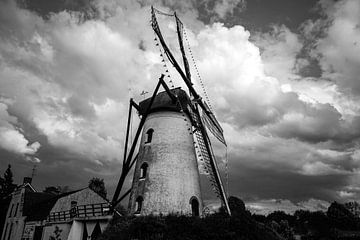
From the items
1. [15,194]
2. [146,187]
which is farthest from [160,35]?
[15,194]

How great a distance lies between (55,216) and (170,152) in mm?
15772

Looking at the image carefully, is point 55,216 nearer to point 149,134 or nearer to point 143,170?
point 143,170

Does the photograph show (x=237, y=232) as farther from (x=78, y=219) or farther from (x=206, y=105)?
(x=78, y=219)

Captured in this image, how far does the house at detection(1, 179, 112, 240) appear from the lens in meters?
19.9

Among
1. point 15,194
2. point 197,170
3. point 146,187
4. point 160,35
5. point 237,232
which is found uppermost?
point 160,35

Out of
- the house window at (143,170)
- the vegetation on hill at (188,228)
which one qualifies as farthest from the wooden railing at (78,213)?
the vegetation on hill at (188,228)

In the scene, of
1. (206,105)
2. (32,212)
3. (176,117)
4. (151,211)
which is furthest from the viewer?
(32,212)

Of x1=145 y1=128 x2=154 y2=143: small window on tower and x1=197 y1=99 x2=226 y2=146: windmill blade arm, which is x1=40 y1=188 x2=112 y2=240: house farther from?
x1=197 y1=99 x2=226 y2=146: windmill blade arm

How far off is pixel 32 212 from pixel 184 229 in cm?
2231

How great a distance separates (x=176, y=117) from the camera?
64.9ft

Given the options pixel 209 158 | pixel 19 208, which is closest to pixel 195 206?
pixel 209 158

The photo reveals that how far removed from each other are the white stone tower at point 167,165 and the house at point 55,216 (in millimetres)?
3187

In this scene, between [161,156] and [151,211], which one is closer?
[151,211]

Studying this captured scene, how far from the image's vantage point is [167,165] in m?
18.0
